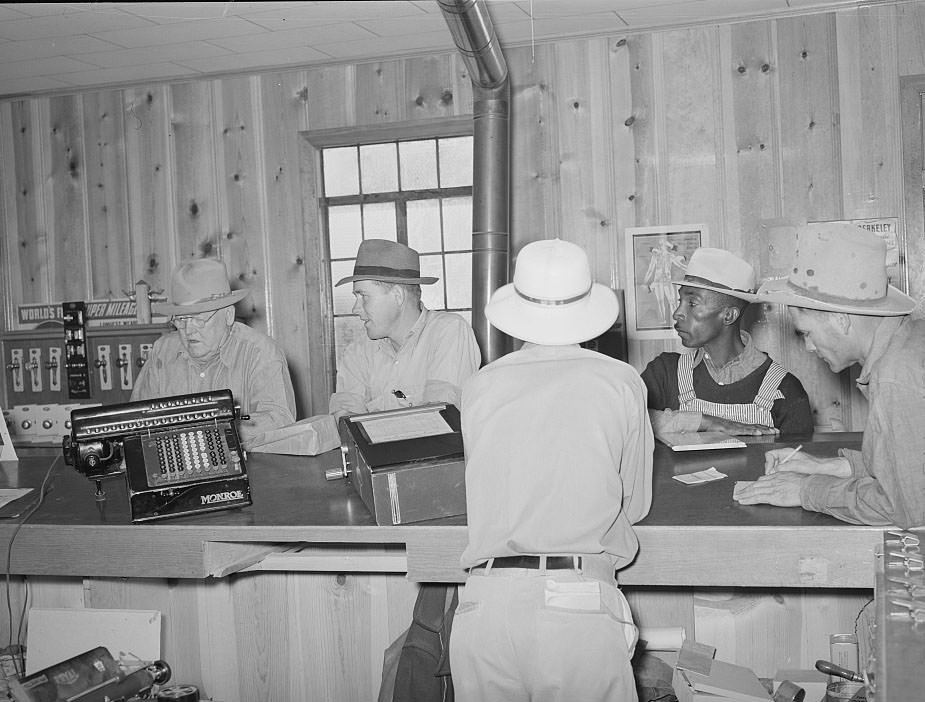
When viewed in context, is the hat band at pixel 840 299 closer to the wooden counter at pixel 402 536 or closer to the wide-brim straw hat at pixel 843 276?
the wide-brim straw hat at pixel 843 276

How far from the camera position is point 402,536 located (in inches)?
91.2

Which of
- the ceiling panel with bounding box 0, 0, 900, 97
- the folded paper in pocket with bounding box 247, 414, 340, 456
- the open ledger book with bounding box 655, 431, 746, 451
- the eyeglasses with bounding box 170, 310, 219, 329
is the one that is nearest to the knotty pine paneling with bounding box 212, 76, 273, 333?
the ceiling panel with bounding box 0, 0, 900, 97

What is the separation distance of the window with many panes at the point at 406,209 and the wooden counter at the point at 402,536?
2.73m

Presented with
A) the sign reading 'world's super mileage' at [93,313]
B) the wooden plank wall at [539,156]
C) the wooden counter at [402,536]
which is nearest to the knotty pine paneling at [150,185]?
the wooden plank wall at [539,156]

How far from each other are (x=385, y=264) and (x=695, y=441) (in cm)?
146

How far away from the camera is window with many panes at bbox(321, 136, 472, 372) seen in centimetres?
558

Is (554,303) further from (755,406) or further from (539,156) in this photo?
(539,156)

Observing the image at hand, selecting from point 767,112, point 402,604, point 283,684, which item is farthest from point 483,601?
point 767,112

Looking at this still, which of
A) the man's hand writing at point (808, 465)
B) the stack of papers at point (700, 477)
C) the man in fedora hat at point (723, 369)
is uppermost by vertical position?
the man in fedora hat at point (723, 369)

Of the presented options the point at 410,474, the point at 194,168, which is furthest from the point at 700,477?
the point at 194,168

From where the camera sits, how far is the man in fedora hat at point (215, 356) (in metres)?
3.97

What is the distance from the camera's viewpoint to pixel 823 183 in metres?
4.89

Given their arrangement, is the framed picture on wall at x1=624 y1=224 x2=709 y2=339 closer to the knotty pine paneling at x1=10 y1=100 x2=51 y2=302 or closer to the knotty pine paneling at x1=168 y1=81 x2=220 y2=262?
the knotty pine paneling at x1=168 y1=81 x2=220 y2=262

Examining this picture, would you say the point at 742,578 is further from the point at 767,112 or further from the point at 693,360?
the point at 767,112
